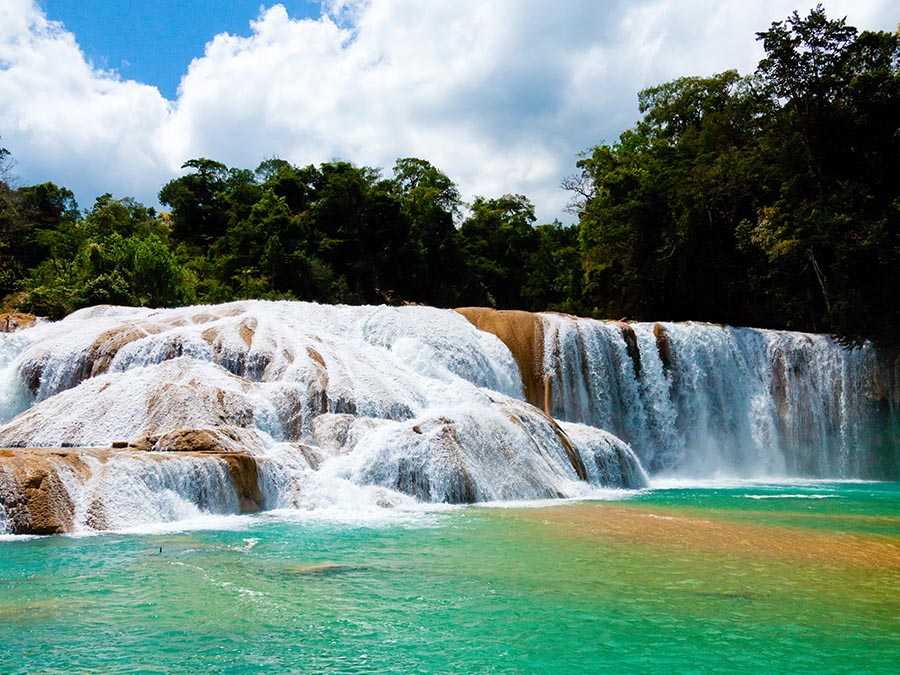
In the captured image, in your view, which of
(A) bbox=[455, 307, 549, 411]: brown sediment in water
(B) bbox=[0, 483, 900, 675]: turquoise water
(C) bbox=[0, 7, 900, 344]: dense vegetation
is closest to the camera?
(B) bbox=[0, 483, 900, 675]: turquoise water

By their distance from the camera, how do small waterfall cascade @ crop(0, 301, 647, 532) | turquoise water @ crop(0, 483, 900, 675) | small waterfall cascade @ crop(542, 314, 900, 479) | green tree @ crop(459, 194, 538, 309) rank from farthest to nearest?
green tree @ crop(459, 194, 538, 309) → small waterfall cascade @ crop(542, 314, 900, 479) → small waterfall cascade @ crop(0, 301, 647, 532) → turquoise water @ crop(0, 483, 900, 675)

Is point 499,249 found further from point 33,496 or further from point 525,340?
point 33,496

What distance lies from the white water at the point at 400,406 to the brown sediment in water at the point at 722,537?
245 centimetres

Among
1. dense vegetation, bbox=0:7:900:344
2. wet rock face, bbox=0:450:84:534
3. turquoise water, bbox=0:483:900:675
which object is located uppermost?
dense vegetation, bbox=0:7:900:344

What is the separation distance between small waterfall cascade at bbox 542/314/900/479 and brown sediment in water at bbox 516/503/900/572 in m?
9.70

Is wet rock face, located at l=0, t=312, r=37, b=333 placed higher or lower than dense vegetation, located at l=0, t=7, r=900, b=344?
lower

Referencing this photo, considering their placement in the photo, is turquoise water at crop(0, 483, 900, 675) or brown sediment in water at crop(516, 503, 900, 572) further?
brown sediment in water at crop(516, 503, 900, 572)

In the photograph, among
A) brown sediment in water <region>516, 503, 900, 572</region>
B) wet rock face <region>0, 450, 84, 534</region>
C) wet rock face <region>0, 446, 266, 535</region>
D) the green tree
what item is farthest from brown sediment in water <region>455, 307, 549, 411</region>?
the green tree

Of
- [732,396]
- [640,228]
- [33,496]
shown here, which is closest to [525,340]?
[732,396]

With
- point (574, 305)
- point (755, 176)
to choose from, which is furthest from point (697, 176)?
point (574, 305)

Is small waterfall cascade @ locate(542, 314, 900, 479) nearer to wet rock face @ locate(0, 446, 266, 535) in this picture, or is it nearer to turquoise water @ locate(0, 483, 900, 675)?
turquoise water @ locate(0, 483, 900, 675)

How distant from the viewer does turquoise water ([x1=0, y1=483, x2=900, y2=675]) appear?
16.9 ft

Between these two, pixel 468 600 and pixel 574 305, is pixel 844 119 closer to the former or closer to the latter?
pixel 574 305

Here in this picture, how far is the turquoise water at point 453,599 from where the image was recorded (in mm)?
5145
